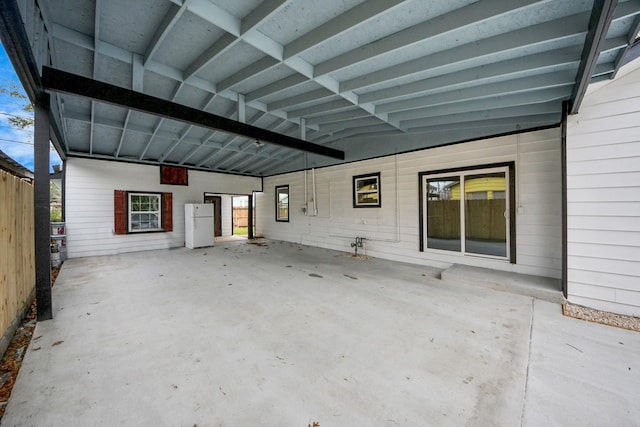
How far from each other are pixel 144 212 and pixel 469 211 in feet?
29.6

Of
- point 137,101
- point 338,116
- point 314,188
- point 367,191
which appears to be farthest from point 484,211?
point 137,101

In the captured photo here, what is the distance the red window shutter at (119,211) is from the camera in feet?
22.7

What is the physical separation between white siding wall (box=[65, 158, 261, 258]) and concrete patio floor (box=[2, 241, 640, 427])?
3686mm

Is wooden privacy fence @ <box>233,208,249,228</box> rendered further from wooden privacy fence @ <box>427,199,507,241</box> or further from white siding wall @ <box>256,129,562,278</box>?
wooden privacy fence @ <box>427,199,507,241</box>

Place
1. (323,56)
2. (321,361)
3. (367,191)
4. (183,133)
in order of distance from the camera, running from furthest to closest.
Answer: (367,191), (183,133), (323,56), (321,361)

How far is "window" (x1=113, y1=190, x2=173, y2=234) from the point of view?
274 inches

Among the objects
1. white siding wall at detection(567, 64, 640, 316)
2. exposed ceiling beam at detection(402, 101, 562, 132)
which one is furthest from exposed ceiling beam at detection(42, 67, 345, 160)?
white siding wall at detection(567, 64, 640, 316)

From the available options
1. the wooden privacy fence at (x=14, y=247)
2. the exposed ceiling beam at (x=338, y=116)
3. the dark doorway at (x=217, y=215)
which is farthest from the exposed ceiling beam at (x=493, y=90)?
the dark doorway at (x=217, y=215)

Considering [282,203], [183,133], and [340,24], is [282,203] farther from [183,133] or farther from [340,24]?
[340,24]

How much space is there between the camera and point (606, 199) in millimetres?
3023

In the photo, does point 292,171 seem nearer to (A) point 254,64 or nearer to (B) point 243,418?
(A) point 254,64

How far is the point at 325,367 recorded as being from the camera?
2.00m

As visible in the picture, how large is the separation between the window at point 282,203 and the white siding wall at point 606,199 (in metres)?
7.62

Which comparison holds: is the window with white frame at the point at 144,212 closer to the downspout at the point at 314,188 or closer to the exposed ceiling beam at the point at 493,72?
the downspout at the point at 314,188
